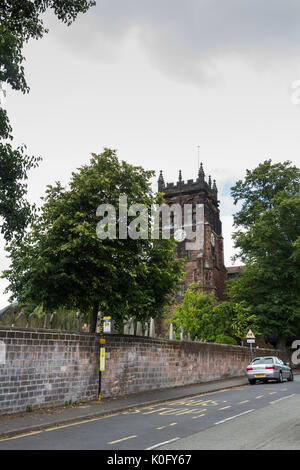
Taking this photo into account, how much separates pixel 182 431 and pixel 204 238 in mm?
49917

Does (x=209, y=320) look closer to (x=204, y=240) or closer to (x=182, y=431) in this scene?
(x=204, y=240)

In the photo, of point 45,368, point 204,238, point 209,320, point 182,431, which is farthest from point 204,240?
point 182,431

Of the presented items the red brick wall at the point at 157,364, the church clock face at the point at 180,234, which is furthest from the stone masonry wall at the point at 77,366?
the church clock face at the point at 180,234

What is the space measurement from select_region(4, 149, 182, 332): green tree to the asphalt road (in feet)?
14.1

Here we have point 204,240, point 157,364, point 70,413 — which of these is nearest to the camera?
point 70,413

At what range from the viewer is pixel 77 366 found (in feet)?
44.5

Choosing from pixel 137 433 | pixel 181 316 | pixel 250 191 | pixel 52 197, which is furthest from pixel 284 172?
pixel 137 433

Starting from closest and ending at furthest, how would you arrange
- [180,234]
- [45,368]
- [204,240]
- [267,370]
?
[45,368]
[267,370]
[204,240]
[180,234]

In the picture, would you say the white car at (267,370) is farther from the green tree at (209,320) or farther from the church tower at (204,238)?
the church tower at (204,238)

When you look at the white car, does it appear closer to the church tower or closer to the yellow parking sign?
the yellow parking sign

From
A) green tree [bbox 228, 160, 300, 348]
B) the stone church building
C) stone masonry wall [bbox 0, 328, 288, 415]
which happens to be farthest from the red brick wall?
the stone church building
